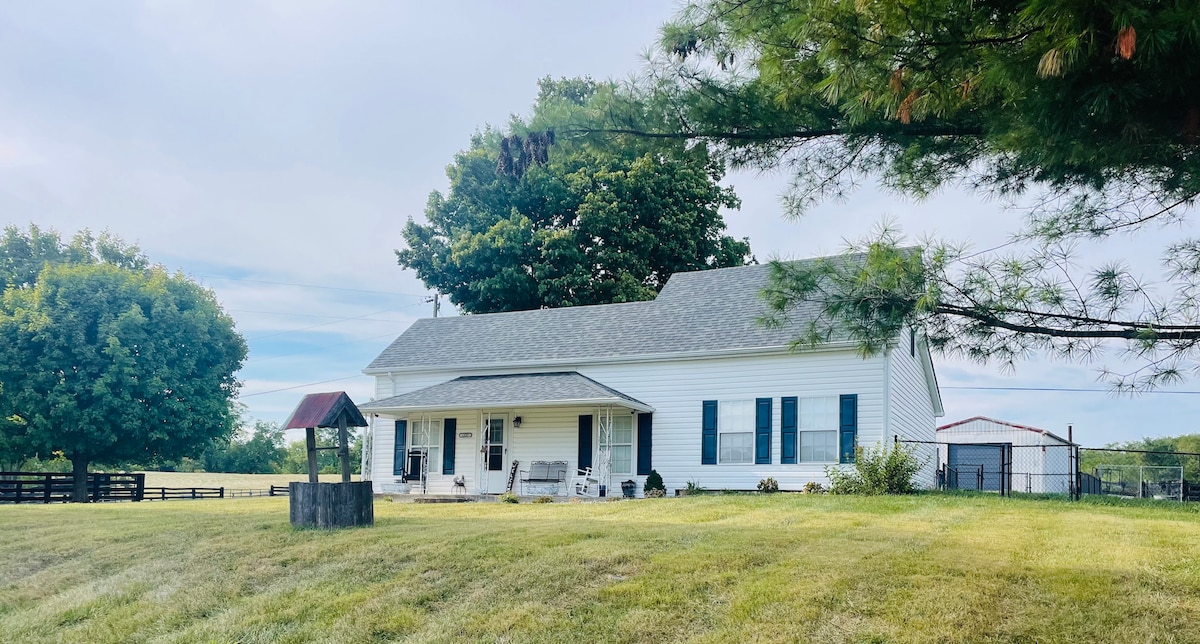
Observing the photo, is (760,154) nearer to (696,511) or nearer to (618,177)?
(696,511)

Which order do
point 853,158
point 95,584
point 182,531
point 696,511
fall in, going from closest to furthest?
point 853,158 < point 95,584 < point 182,531 < point 696,511

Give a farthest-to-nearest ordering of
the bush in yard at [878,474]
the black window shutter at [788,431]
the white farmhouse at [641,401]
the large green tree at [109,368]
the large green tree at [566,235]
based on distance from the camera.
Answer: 1. the large green tree at [566,235]
2. the large green tree at [109,368]
3. the black window shutter at [788,431]
4. the white farmhouse at [641,401]
5. the bush in yard at [878,474]

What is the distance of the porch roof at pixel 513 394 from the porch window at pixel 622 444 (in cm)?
54

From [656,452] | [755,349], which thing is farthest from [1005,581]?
[656,452]

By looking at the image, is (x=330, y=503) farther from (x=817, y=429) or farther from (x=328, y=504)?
(x=817, y=429)

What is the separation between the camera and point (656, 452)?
19.4 meters

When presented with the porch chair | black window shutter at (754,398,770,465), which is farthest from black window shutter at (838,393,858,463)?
the porch chair

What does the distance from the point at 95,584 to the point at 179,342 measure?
22.7 meters

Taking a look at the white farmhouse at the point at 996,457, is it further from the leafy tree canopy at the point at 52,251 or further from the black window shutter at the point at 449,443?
the leafy tree canopy at the point at 52,251

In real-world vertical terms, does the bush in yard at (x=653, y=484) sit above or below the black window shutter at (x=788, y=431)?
below

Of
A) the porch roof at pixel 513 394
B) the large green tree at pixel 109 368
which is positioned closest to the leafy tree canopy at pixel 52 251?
the large green tree at pixel 109 368

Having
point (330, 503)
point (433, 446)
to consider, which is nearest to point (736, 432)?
point (433, 446)

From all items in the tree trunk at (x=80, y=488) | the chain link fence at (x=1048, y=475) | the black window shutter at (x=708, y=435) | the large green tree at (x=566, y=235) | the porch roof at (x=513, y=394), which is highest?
the large green tree at (x=566, y=235)

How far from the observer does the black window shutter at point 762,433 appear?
59.9ft
